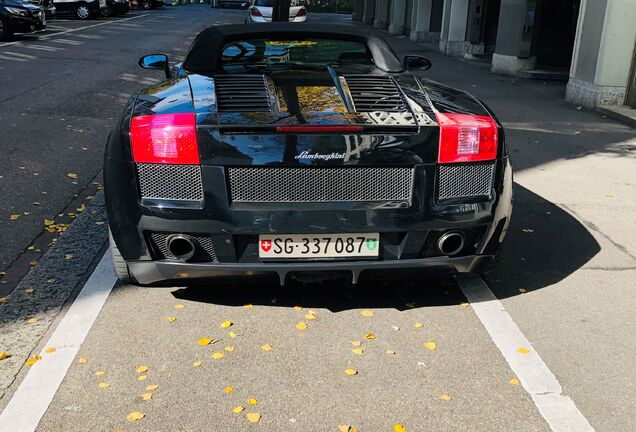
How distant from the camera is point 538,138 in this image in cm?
945

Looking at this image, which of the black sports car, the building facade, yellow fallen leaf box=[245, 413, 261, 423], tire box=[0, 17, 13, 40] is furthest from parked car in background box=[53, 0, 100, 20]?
yellow fallen leaf box=[245, 413, 261, 423]

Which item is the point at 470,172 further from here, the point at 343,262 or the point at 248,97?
the point at 248,97

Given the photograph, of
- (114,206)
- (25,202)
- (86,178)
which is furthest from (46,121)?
(114,206)

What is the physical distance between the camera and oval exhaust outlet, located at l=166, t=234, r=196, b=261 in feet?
11.4

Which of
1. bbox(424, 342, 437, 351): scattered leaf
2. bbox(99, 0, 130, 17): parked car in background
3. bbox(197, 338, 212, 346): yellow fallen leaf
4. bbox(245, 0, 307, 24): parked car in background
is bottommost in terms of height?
bbox(99, 0, 130, 17): parked car in background

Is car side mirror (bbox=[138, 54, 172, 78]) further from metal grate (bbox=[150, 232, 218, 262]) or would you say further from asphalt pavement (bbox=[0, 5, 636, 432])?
metal grate (bbox=[150, 232, 218, 262])

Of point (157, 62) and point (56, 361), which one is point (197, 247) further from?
point (157, 62)

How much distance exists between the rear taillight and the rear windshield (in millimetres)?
1361

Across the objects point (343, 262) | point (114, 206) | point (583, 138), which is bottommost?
point (583, 138)

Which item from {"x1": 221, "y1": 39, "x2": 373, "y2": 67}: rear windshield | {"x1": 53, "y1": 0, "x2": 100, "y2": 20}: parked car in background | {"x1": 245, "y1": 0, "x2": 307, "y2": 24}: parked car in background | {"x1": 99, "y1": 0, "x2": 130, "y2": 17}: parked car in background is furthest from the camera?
{"x1": 99, "y1": 0, "x2": 130, "y2": 17}: parked car in background

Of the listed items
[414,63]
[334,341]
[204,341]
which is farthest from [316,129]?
[414,63]

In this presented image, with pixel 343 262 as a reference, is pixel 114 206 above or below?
above

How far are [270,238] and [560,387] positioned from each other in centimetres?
148

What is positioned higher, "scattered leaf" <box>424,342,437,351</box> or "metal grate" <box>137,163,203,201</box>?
"metal grate" <box>137,163,203,201</box>
